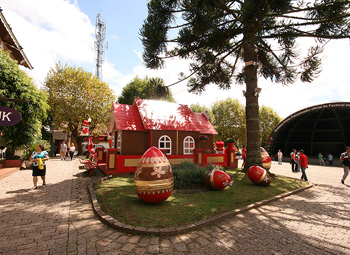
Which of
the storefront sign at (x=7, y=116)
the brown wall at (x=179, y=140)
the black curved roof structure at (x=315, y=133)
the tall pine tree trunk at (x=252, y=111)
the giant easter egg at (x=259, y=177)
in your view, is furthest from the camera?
the black curved roof structure at (x=315, y=133)

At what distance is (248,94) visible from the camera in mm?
10992

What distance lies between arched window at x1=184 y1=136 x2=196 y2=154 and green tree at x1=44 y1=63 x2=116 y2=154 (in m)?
15.4

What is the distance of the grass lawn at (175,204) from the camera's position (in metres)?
4.59

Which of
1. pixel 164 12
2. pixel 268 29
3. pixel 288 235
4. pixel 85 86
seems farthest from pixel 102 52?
pixel 288 235

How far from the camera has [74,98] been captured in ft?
75.9

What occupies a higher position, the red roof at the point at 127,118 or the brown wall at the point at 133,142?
the red roof at the point at 127,118

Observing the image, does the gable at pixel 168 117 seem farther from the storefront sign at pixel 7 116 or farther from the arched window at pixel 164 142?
the storefront sign at pixel 7 116

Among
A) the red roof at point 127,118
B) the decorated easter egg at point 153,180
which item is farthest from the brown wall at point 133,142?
the decorated easter egg at point 153,180

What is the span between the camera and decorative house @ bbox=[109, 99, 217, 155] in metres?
12.4

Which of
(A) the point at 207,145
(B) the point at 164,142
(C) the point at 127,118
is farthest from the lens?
(A) the point at 207,145

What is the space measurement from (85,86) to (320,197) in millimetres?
25798

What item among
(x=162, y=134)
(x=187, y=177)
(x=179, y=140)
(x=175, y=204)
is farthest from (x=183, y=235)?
(x=179, y=140)

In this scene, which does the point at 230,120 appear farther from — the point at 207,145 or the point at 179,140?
the point at 179,140

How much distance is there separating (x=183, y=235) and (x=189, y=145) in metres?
10.3
